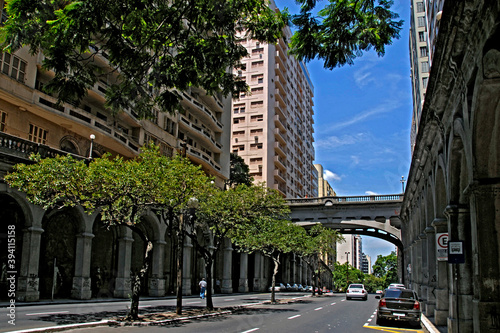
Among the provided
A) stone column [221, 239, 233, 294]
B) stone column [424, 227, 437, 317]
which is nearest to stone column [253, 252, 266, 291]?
stone column [221, 239, 233, 294]

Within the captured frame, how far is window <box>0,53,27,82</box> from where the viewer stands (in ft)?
79.5

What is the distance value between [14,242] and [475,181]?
23.0m

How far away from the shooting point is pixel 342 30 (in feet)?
26.0

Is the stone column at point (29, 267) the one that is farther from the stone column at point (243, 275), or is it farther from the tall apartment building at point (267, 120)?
the tall apartment building at point (267, 120)

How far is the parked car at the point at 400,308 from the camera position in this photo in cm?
1803

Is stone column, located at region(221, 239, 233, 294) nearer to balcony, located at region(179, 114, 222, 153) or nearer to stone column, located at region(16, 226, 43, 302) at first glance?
balcony, located at region(179, 114, 222, 153)

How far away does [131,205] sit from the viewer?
56.3 ft

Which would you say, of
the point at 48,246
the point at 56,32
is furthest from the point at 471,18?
the point at 48,246

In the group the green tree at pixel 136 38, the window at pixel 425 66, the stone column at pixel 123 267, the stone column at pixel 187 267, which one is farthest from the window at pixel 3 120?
the window at pixel 425 66

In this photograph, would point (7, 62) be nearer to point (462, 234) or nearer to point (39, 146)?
point (39, 146)

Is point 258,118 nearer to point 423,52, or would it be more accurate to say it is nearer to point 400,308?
point 423,52

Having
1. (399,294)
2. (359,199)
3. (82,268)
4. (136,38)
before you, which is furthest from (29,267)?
(359,199)

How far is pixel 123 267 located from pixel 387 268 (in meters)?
110

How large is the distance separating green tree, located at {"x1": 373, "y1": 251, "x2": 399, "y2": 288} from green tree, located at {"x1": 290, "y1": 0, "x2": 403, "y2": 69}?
113653 mm
